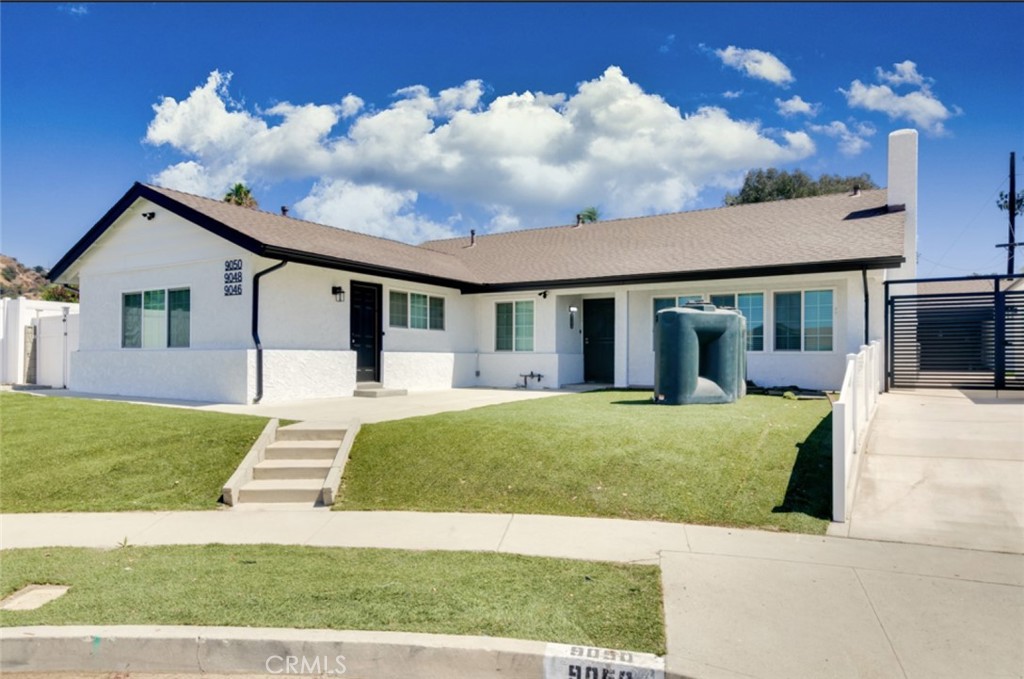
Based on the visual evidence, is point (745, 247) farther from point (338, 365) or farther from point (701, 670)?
point (701, 670)

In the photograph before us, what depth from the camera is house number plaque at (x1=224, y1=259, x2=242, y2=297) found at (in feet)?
42.8

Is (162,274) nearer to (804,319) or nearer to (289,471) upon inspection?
(289,471)

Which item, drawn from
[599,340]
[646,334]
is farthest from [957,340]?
[599,340]

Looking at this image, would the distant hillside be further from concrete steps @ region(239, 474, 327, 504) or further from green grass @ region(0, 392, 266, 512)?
concrete steps @ region(239, 474, 327, 504)

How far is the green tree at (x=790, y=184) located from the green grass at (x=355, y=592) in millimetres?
41532

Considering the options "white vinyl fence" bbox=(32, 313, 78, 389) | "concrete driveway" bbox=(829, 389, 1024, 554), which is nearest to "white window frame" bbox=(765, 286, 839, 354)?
"concrete driveway" bbox=(829, 389, 1024, 554)

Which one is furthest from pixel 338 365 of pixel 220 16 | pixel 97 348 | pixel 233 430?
pixel 220 16

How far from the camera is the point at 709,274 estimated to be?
14.8 meters

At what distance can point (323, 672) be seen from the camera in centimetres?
357

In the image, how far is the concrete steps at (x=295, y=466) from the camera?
736 centimetres

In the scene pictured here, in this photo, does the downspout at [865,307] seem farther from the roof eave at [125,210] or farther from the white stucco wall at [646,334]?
the roof eave at [125,210]

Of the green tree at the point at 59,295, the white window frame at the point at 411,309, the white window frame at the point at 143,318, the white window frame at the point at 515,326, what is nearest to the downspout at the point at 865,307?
the white window frame at the point at 515,326

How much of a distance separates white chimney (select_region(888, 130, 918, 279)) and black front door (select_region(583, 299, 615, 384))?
7445 millimetres

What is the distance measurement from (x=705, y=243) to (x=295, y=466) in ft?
42.0
